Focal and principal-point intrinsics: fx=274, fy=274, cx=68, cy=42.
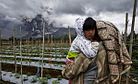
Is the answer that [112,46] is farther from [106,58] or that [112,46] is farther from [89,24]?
[89,24]

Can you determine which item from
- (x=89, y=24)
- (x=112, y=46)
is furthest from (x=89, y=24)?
(x=112, y=46)

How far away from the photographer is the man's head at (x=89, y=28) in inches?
75.5

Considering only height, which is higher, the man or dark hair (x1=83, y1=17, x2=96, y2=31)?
dark hair (x1=83, y1=17, x2=96, y2=31)

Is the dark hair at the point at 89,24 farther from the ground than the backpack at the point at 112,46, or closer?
farther from the ground

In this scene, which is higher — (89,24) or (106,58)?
(89,24)

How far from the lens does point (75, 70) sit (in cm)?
196

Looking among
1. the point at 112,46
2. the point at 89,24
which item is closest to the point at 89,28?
the point at 89,24

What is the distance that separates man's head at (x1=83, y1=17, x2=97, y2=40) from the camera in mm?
1918

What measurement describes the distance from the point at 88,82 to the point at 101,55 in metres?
0.23

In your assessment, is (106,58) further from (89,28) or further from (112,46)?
(89,28)

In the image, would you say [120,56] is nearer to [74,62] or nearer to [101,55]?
[101,55]

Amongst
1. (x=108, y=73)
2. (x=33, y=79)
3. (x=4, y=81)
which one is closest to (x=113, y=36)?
(x=108, y=73)

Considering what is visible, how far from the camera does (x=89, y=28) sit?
1916 mm

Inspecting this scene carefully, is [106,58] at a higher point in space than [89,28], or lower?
lower
